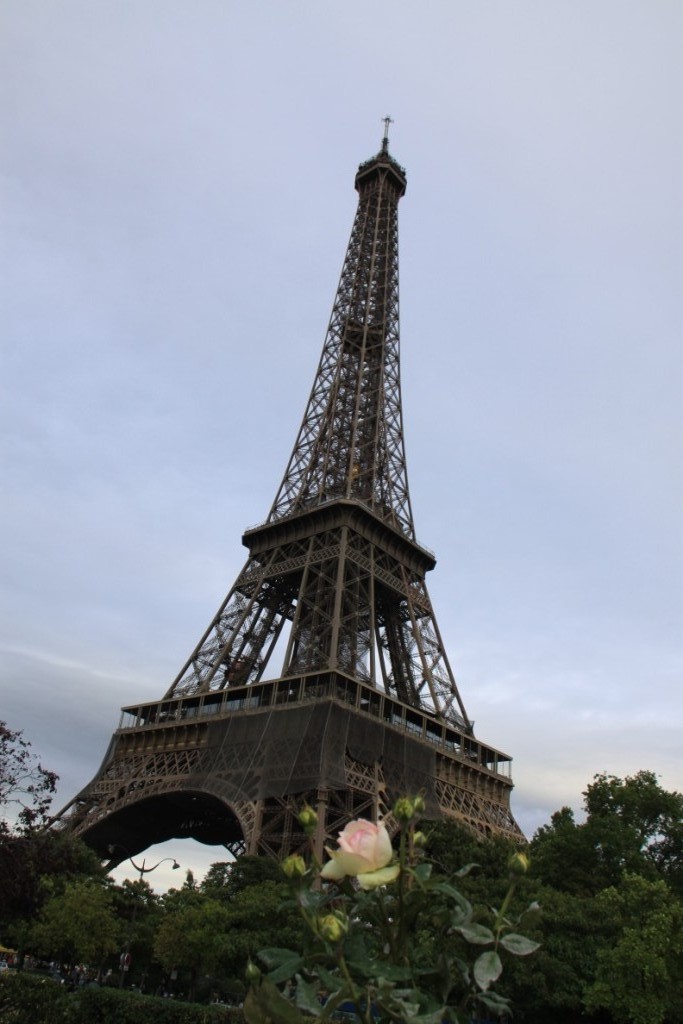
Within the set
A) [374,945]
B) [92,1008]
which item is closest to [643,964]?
[92,1008]

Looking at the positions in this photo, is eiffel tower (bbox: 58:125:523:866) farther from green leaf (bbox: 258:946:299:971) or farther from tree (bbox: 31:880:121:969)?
green leaf (bbox: 258:946:299:971)

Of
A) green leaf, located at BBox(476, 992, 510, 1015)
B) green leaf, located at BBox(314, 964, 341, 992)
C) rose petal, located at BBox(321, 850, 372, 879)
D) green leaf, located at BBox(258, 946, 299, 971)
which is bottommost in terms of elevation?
green leaf, located at BBox(476, 992, 510, 1015)

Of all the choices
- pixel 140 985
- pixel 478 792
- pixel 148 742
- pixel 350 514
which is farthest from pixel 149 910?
pixel 350 514

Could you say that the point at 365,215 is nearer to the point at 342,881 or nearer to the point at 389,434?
the point at 389,434

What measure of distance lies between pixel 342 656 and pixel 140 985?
66.8 ft

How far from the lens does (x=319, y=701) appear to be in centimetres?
4125

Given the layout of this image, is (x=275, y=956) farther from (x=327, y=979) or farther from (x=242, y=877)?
(x=242, y=877)

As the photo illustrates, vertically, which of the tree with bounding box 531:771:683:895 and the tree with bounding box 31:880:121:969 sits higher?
the tree with bounding box 531:771:683:895

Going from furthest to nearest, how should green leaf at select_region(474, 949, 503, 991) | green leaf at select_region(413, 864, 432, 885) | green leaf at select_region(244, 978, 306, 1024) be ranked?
green leaf at select_region(413, 864, 432, 885)
green leaf at select_region(474, 949, 503, 991)
green leaf at select_region(244, 978, 306, 1024)

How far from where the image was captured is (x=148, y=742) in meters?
48.8

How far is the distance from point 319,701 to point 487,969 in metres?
38.5

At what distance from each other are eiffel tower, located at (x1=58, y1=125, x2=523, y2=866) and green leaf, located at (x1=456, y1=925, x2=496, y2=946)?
3197 centimetres

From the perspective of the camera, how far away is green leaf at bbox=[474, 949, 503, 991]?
3480 mm

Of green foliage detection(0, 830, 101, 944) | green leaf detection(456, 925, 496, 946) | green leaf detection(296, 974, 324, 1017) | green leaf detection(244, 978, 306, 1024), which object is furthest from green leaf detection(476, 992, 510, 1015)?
green foliage detection(0, 830, 101, 944)
